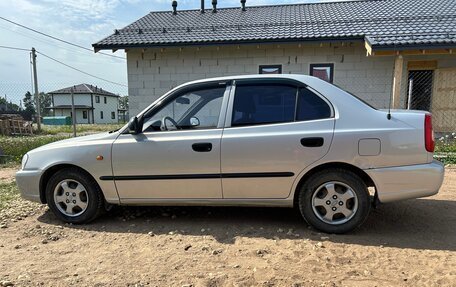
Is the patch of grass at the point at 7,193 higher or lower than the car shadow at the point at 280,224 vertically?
lower

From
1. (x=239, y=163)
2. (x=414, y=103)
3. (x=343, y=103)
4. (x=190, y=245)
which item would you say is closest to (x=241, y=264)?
(x=190, y=245)

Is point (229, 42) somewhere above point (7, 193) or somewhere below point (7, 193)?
above

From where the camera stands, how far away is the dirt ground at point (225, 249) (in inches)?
112

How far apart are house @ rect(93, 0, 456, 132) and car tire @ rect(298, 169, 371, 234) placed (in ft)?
22.9

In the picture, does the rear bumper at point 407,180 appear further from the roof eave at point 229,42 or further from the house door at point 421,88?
the house door at point 421,88

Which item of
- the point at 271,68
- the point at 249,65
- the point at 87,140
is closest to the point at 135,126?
the point at 87,140

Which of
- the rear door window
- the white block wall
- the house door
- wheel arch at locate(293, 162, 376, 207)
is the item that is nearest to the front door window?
the rear door window

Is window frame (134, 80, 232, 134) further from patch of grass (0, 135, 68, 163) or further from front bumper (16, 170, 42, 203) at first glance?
patch of grass (0, 135, 68, 163)

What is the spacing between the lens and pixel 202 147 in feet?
12.2

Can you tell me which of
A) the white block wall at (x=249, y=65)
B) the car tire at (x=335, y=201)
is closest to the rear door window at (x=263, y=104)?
the car tire at (x=335, y=201)

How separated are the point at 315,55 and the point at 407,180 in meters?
7.65

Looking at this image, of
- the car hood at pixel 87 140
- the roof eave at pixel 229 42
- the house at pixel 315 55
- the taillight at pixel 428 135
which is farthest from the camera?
the house at pixel 315 55

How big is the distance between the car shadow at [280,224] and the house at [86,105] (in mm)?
54920

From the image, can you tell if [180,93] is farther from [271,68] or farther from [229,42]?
[271,68]
